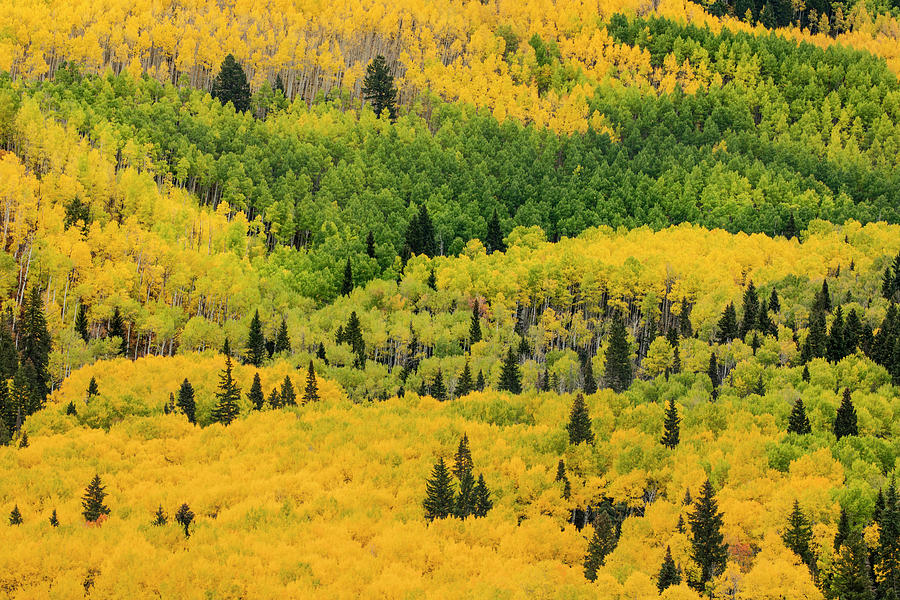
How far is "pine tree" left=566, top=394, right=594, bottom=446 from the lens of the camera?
127750 millimetres

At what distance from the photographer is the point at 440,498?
110375 millimetres

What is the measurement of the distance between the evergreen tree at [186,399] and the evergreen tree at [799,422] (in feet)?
265

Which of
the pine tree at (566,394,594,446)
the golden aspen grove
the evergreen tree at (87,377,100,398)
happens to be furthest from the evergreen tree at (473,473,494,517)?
the evergreen tree at (87,377,100,398)

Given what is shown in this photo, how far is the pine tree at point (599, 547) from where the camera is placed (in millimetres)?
96000

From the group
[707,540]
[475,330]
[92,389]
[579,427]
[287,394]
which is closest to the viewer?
[707,540]

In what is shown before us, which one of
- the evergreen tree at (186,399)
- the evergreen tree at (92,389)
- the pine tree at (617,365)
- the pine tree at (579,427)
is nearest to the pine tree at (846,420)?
the pine tree at (579,427)

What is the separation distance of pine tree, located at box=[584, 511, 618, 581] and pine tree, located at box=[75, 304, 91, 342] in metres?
87.2

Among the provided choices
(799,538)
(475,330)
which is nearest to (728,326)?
(475,330)

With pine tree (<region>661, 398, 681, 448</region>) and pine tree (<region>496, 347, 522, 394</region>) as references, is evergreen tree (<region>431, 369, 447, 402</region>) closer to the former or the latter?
pine tree (<region>496, 347, 522, 394</region>)

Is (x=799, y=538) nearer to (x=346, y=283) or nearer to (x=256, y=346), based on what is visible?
(x=256, y=346)

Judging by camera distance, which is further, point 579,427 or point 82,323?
point 82,323

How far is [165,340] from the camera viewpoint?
156 m

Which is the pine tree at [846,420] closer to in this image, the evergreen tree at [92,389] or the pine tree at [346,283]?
the pine tree at [346,283]

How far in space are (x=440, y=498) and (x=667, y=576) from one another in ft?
94.2
